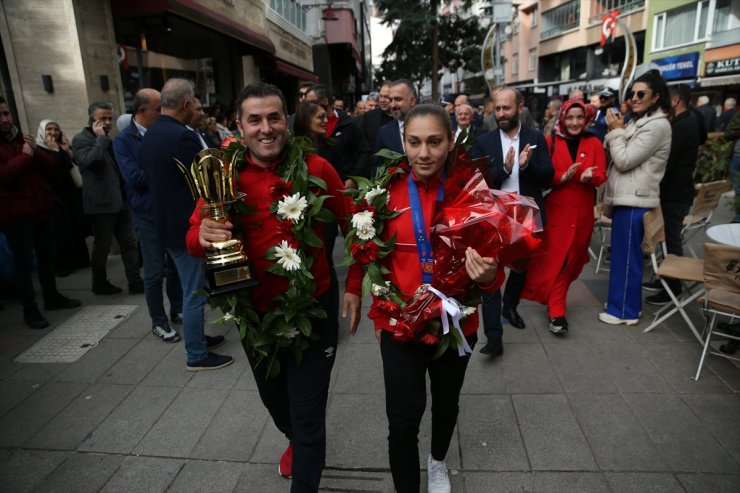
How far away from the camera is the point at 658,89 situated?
163 inches

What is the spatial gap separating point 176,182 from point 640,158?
3.85m

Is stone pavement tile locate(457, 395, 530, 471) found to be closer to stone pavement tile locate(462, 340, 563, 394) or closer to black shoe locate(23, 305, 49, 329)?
stone pavement tile locate(462, 340, 563, 394)

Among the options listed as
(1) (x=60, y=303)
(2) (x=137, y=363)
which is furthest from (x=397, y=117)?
(1) (x=60, y=303)

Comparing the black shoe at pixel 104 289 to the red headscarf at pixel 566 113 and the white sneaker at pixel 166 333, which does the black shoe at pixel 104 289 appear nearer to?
the white sneaker at pixel 166 333

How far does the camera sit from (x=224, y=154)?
2.33m

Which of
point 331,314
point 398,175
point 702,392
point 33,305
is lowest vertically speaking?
point 702,392

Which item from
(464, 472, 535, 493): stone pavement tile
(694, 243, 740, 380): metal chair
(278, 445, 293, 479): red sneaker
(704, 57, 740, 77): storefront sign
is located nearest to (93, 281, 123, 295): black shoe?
(278, 445, 293, 479): red sneaker

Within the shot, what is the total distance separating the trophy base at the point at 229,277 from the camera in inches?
83.6

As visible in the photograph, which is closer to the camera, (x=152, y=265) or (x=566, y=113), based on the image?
(x=566, y=113)

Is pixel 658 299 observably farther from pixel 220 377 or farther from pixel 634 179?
pixel 220 377

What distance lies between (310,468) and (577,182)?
131 inches

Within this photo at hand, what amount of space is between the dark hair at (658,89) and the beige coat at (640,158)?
5cm

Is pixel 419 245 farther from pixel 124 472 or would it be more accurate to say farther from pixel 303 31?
pixel 303 31

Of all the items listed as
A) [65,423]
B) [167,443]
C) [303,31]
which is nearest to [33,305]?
[65,423]
